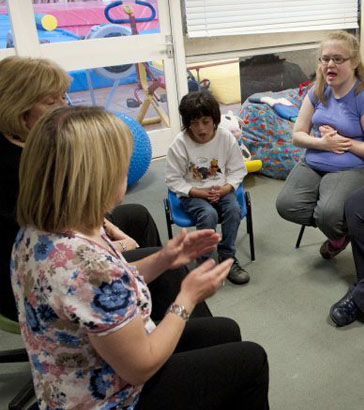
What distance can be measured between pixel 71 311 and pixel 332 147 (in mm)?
1701

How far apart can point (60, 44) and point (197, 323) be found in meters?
3.04

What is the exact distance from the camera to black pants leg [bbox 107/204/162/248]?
180cm

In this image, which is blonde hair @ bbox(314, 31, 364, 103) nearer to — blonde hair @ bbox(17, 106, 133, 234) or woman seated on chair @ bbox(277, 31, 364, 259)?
woman seated on chair @ bbox(277, 31, 364, 259)

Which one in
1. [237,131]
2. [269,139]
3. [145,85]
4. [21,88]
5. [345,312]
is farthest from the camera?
[145,85]

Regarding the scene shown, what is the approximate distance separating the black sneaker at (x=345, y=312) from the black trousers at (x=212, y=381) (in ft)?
2.82

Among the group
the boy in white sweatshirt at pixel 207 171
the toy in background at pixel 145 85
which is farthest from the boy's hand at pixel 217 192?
the toy in background at pixel 145 85

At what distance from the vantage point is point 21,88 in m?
1.34

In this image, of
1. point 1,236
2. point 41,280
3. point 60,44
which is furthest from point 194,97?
point 60,44

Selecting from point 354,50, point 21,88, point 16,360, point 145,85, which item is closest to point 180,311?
point 21,88

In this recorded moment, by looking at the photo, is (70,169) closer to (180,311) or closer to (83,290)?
(83,290)

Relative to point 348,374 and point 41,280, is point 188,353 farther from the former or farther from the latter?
point 348,374

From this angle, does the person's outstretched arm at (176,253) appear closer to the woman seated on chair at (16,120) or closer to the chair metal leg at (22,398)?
the woman seated on chair at (16,120)

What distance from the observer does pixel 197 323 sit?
3.98 ft

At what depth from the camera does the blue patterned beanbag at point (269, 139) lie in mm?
3445
